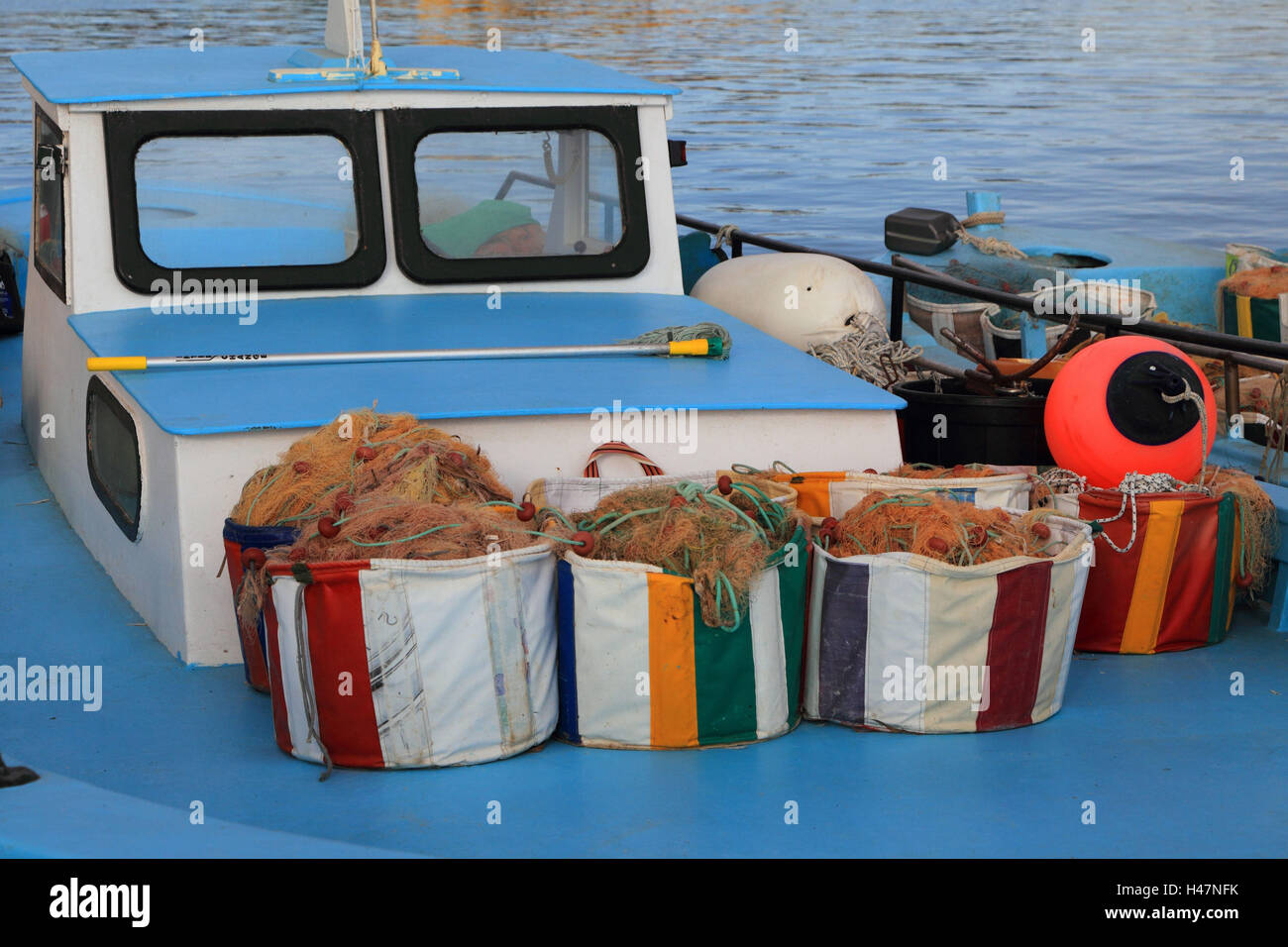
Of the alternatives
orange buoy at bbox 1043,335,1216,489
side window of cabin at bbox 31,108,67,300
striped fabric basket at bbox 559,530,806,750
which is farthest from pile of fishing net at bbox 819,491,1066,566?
side window of cabin at bbox 31,108,67,300

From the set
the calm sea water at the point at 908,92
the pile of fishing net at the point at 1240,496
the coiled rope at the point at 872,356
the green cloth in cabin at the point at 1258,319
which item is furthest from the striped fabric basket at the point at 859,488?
the calm sea water at the point at 908,92

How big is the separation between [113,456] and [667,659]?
2100 mm

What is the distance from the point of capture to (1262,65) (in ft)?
126

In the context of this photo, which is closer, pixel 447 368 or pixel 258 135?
pixel 447 368

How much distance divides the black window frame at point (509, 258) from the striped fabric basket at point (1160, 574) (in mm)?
2244

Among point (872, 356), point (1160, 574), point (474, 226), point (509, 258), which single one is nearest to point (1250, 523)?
point (1160, 574)

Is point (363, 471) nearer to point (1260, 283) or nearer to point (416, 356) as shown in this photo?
point (416, 356)

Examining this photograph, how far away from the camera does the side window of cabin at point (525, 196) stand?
5609mm

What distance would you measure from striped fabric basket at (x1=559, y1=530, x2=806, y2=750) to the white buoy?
225cm

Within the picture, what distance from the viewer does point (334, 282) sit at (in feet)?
17.8

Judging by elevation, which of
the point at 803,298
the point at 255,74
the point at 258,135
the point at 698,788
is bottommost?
the point at 698,788

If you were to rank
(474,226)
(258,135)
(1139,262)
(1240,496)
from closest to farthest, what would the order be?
1. (1240,496)
2. (258,135)
3. (474,226)
4. (1139,262)

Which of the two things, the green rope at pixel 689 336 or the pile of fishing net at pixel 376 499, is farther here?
the green rope at pixel 689 336

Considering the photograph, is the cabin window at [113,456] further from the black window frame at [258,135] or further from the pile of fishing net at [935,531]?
the pile of fishing net at [935,531]
